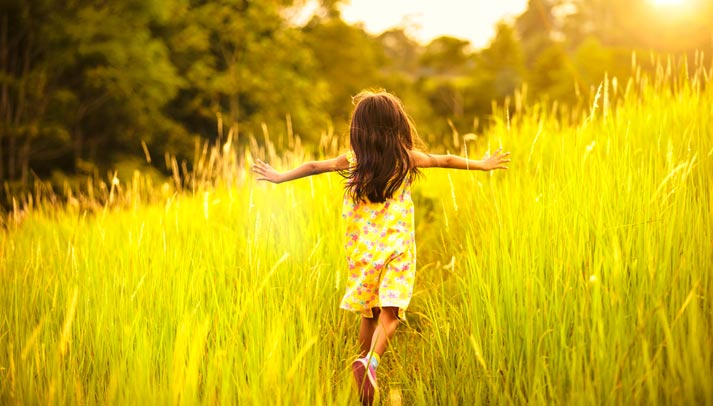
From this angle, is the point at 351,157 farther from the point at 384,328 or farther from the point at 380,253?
the point at 384,328

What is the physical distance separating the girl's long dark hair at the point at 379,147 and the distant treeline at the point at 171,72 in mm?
3928

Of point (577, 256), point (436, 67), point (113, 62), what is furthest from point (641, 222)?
point (436, 67)

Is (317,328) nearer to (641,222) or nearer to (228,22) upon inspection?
(641,222)

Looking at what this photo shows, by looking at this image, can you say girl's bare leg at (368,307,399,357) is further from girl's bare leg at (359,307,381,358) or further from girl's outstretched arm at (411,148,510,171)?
girl's outstretched arm at (411,148,510,171)

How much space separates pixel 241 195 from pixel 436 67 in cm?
5548

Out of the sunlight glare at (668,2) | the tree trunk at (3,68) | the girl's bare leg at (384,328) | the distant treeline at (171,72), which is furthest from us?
the sunlight glare at (668,2)

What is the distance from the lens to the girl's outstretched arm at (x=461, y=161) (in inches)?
124

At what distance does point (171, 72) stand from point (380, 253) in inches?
628

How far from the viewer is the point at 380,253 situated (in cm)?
301

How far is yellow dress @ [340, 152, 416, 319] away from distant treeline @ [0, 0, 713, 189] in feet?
13.4

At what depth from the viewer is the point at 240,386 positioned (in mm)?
2488

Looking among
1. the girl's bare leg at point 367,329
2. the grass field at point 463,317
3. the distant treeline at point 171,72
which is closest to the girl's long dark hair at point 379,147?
the grass field at point 463,317

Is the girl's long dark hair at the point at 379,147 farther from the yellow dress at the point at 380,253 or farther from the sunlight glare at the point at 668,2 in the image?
the sunlight glare at the point at 668,2

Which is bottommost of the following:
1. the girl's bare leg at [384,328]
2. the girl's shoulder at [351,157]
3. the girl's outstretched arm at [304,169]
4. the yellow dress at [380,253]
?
the girl's bare leg at [384,328]
